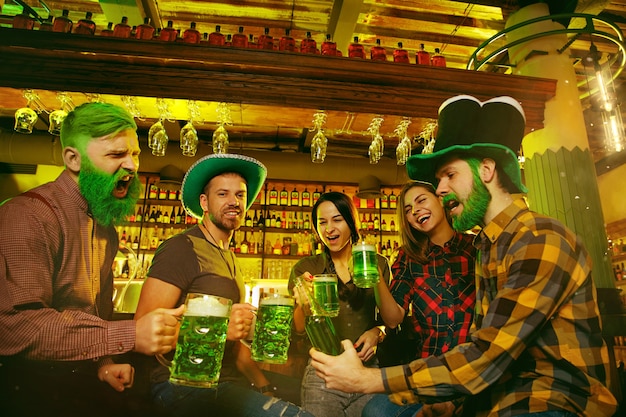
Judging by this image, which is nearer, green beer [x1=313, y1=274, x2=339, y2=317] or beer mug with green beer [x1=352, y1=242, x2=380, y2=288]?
green beer [x1=313, y1=274, x2=339, y2=317]

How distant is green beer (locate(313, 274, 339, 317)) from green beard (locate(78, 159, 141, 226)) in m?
0.94

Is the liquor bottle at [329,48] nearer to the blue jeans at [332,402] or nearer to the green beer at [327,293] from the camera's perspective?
the green beer at [327,293]

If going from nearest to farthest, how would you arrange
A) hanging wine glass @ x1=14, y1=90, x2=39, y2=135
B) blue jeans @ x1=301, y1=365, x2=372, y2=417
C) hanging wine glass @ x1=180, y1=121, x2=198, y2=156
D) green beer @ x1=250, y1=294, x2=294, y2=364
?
green beer @ x1=250, y1=294, x2=294, y2=364 < blue jeans @ x1=301, y1=365, x2=372, y2=417 < hanging wine glass @ x1=14, y1=90, x2=39, y2=135 < hanging wine glass @ x1=180, y1=121, x2=198, y2=156

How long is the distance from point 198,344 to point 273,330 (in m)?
0.29

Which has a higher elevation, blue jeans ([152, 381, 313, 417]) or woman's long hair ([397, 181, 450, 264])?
woman's long hair ([397, 181, 450, 264])

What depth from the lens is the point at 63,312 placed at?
4.27 ft

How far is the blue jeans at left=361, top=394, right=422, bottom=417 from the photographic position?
167 cm

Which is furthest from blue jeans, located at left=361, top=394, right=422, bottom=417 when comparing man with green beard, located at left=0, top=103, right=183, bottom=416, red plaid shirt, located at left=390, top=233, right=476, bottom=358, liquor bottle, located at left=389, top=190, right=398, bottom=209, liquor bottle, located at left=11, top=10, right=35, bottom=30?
liquor bottle, located at left=389, top=190, right=398, bottom=209

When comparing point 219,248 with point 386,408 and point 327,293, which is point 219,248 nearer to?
point 327,293

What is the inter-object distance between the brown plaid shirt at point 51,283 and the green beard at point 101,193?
0.15 feet

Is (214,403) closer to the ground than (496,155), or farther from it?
closer to the ground

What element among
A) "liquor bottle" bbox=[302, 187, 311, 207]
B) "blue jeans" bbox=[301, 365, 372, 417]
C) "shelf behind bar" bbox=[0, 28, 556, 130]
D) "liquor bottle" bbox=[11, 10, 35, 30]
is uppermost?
"liquor bottle" bbox=[11, 10, 35, 30]

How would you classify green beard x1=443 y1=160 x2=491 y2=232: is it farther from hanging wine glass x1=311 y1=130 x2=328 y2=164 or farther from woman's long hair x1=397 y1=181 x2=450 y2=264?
hanging wine glass x1=311 y1=130 x2=328 y2=164

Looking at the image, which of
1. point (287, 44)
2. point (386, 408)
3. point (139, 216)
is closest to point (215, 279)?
point (386, 408)
